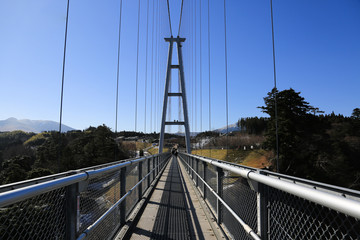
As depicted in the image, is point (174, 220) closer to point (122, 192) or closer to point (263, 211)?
point (122, 192)

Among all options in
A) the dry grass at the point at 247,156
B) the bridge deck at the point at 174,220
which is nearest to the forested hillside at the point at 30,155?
the bridge deck at the point at 174,220

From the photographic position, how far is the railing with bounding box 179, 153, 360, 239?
0.96 metres

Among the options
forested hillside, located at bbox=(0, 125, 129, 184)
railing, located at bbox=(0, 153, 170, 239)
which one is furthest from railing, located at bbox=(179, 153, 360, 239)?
forested hillside, located at bbox=(0, 125, 129, 184)

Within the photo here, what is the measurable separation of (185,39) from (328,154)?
2118 centimetres

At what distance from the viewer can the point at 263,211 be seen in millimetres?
1833

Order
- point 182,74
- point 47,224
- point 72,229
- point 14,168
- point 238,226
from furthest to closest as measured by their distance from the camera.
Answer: point 182,74, point 14,168, point 238,226, point 72,229, point 47,224

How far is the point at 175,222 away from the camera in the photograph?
12.4ft

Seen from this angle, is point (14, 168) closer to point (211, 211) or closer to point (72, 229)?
point (211, 211)

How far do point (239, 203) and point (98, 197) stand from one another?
150 centimetres

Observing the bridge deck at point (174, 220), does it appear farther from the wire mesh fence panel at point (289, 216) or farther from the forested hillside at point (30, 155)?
the forested hillside at point (30, 155)

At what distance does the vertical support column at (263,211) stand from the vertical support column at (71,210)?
1362 millimetres

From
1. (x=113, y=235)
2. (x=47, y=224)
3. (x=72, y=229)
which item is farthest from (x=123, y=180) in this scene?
(x=47, y=224)

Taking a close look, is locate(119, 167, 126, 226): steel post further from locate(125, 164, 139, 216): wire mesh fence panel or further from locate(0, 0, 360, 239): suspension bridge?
locate(125, 164, 139, 216): wire mesh fence panel

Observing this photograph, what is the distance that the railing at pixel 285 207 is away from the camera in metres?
0.96
